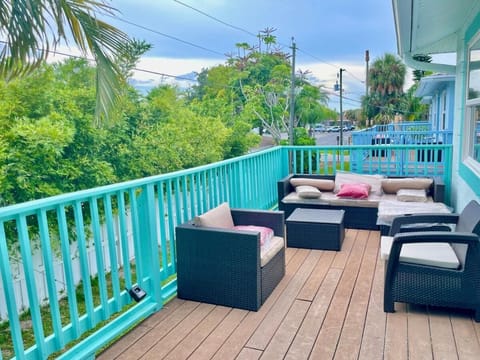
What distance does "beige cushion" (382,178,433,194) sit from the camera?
5277 mm

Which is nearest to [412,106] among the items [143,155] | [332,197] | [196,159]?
[196,159]

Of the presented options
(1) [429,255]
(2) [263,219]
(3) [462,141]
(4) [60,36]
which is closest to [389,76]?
(3) [462,141]

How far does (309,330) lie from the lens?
2680 mm

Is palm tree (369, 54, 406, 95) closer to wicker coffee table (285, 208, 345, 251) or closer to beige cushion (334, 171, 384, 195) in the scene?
beige cushion (334, 171, 384, 195)

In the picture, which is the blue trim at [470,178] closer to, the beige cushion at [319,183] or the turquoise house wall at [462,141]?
the turquoise house wall at [462,141]

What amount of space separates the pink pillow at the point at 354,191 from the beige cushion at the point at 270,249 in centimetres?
195

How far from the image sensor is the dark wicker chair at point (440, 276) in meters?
2.65

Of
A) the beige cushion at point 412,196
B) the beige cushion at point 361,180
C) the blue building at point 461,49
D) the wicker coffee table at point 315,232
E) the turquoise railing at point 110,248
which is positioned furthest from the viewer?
the beige cushion at point 361,180

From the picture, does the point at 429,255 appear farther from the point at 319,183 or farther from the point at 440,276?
the point at 319,183

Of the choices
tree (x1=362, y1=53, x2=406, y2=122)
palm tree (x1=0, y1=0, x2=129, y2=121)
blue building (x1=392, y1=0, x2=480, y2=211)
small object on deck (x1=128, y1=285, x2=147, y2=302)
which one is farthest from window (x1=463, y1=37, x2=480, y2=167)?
tree (x1=362, y1=53, x2=406, y2=122)

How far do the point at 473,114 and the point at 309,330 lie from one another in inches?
128

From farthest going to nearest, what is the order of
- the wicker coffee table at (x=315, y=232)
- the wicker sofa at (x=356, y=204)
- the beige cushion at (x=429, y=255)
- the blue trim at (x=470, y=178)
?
the wicker sofa at (x=356, y=204) < the wicker coffee table at (x=315, y=232) < the blue trim at (x=470, y=178) < the beige cushion at (x=429, y=255)

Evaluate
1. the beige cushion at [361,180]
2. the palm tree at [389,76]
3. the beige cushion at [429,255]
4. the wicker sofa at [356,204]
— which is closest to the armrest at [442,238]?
the beige cushion at [429,255]

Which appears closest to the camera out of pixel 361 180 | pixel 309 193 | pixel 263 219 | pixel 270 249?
pixel 270 249
